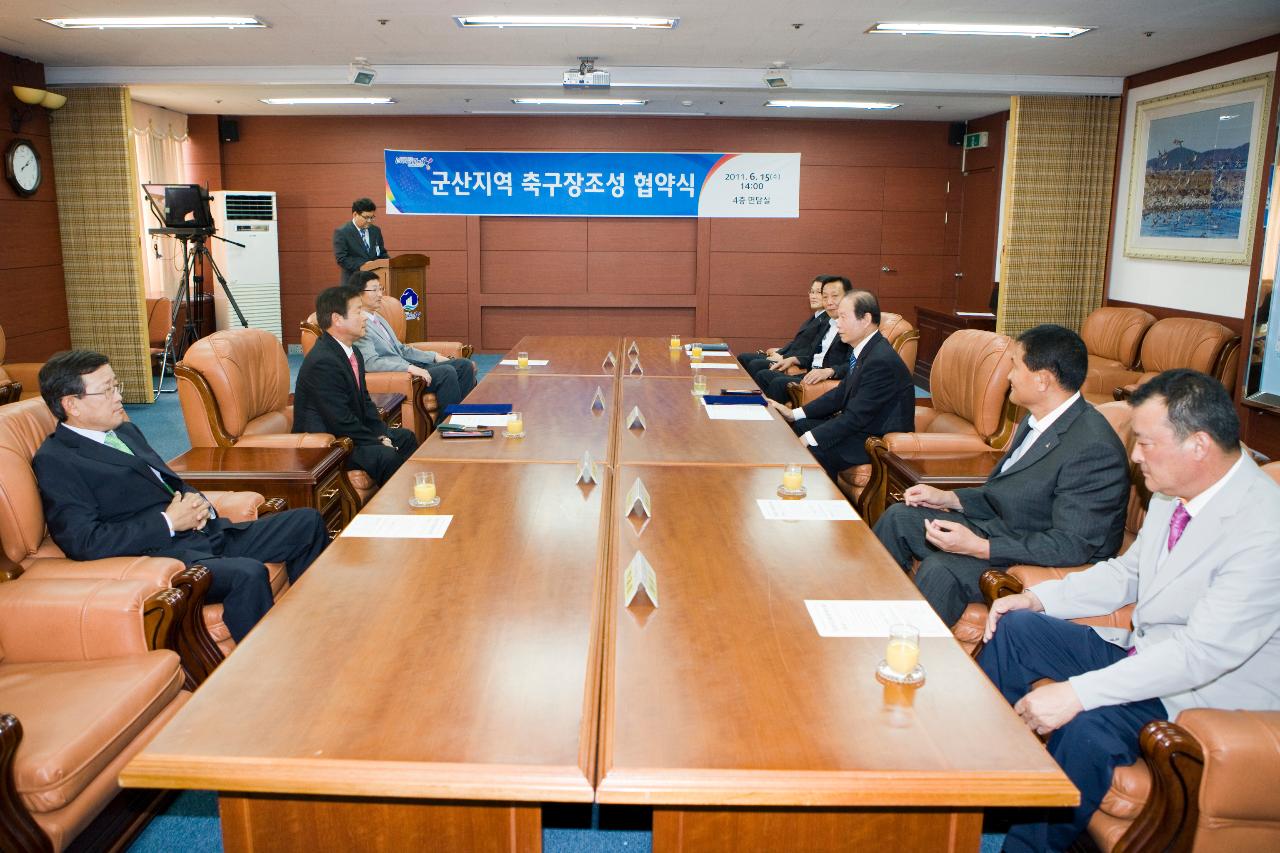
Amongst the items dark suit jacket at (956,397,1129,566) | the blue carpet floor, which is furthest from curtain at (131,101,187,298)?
dark suit jacket at (956,397,1129,566)

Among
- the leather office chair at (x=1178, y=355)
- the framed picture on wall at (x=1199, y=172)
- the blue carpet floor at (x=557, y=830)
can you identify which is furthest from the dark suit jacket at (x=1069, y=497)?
the framed picture on wall at (x=1199, y=172)

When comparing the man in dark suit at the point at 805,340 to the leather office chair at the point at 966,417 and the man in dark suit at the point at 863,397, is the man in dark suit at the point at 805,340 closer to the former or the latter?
the man in dark suit at the point at 863,397

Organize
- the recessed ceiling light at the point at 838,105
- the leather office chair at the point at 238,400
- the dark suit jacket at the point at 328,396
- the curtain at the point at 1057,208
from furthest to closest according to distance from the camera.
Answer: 1. the recessed ceiling light at the point at 838,105
2. the curtain at the point at 1057,208
3. the dark suit jacket at the point at 328,396
4. the leather office chair at the point at 238,400

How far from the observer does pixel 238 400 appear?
4.00 m

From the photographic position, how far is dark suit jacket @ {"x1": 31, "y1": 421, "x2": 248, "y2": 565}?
2674 mm

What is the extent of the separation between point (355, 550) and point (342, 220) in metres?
8.79

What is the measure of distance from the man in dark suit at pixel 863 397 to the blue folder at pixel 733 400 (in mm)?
97

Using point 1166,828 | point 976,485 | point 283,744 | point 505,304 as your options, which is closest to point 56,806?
point 283,744

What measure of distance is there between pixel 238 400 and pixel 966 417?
10.6 ft

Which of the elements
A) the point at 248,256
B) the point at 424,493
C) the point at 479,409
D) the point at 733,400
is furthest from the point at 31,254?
the point at 424,493

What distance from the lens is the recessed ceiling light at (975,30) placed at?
5.90m

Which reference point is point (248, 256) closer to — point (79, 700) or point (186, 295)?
point (186, 295)

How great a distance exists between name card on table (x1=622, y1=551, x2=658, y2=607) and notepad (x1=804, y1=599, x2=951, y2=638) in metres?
0.34

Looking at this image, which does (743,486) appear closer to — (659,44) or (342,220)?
(659,44)
